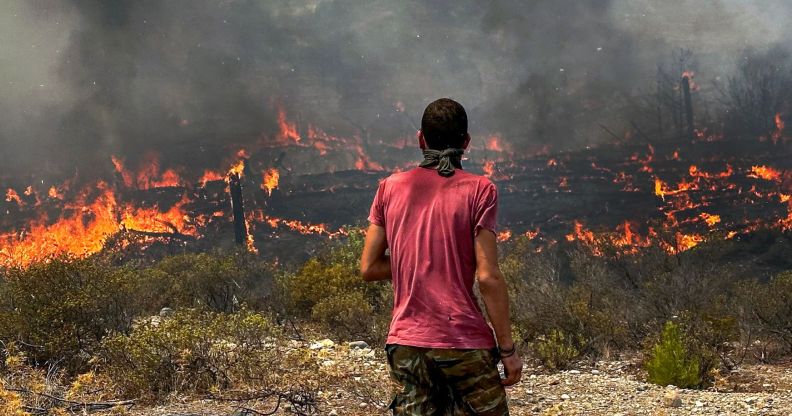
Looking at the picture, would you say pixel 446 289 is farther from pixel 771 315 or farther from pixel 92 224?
pixel 92 224

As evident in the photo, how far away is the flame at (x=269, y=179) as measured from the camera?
37.4 m

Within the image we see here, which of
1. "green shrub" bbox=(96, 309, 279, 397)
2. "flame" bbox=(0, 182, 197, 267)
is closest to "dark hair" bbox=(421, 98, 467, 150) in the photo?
"green shrub" bbox=(96, 309, 279, 397)

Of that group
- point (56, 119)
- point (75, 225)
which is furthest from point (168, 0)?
point (75, 225)

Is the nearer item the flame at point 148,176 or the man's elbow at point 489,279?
the man's elbow at point 489,279

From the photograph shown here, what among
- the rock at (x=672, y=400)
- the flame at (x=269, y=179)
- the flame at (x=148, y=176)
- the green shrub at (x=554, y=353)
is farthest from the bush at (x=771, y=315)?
the flame at (x=148, y=176)

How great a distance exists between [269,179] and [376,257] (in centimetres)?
3581

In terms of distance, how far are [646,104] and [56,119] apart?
33333 mm

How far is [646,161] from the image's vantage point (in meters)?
37.4

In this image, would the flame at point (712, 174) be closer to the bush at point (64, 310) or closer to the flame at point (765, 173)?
the flame at point (765, 173)

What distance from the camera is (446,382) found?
2.58 metres

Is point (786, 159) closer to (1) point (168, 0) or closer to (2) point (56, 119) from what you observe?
(1) point (168, 0)

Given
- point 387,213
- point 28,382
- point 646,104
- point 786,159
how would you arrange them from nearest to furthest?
point 387,213 < point 28,382 < point 786,159 < point 646,104

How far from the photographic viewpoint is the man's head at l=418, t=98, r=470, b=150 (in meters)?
2.65

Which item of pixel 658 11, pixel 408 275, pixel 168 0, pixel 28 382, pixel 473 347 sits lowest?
pixel 28 382
